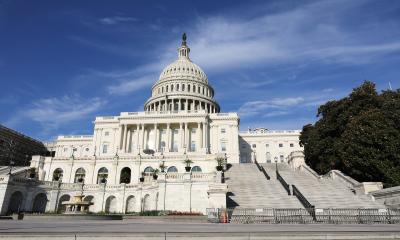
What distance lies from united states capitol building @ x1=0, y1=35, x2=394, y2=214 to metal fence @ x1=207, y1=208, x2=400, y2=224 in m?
5.06

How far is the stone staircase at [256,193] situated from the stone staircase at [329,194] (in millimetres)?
2242

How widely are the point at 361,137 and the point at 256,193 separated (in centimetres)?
1409

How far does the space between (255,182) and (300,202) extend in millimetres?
9082

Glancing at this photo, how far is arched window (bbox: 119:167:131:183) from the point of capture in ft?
180

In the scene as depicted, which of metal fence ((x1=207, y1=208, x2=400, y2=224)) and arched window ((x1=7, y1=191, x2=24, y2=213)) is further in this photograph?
arched window ((x1=7, y1=191, x2=24, y2=213))

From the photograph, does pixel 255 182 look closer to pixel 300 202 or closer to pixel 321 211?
pixel 300 202

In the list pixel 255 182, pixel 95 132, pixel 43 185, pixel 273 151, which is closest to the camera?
pixel 255 182

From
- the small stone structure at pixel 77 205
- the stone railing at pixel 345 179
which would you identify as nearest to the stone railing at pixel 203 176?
the small stone structure at pixel 77 205

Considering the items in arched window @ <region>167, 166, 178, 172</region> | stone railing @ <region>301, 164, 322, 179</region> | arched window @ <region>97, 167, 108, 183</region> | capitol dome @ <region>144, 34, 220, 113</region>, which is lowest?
stone railing @ <region>301, 164, 322, 179</region>

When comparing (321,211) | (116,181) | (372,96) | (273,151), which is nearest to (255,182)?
(321,211)

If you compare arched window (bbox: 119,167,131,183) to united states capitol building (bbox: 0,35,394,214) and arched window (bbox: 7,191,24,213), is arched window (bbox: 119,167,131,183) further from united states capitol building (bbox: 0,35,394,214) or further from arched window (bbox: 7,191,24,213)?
arched window (bbox: 7,191,24,213)

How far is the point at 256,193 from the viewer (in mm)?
31328

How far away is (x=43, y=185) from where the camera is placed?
4475 cm

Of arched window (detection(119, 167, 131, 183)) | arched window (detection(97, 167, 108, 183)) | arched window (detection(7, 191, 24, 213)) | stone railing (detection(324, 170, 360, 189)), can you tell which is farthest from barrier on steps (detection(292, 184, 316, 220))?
arched window (detection(97, 167, 108, 183))
